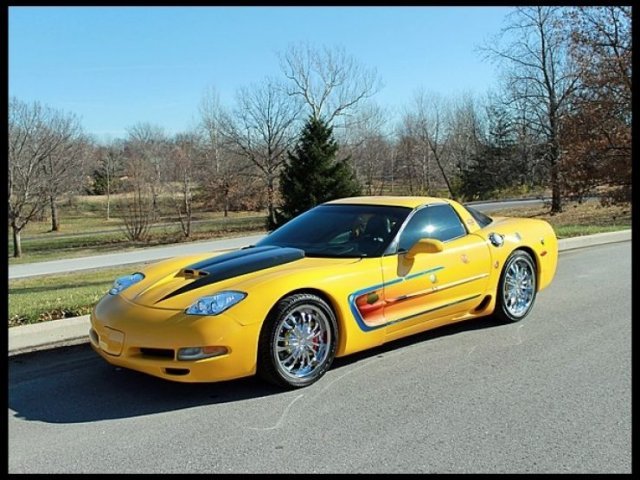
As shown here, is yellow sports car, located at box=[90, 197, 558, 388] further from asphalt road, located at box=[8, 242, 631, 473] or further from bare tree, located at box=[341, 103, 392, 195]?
bare tree, located at box=[341, 103, 392, 195]

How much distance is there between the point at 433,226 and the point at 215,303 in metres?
2.29

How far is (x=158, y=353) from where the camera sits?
3.87 metres

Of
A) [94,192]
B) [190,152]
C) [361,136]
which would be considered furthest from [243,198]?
[94,192]

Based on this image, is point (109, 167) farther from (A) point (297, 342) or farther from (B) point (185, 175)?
(A) point (297, 342)

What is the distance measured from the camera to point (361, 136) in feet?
153

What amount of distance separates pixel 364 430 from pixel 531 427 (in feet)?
3.14

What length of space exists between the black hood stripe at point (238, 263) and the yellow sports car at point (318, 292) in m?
0.01

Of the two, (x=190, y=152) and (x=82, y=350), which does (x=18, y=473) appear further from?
(x=190, y=152)

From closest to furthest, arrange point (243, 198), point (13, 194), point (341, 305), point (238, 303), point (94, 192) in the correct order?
point (238, 303)
point (341, 305)
point (13, 194)
point (243, 198)
point (94, 192)

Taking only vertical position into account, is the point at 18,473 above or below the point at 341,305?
below

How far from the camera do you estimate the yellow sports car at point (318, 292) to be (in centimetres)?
386

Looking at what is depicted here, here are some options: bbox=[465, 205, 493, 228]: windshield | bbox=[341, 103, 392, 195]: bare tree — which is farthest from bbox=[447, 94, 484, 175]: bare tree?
bbox=[465, 205, 493, 228]: windshield

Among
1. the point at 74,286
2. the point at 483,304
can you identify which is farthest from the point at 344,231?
the point at 74,286

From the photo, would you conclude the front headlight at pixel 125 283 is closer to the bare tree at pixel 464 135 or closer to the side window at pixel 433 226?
the side window at pixel 433 226
